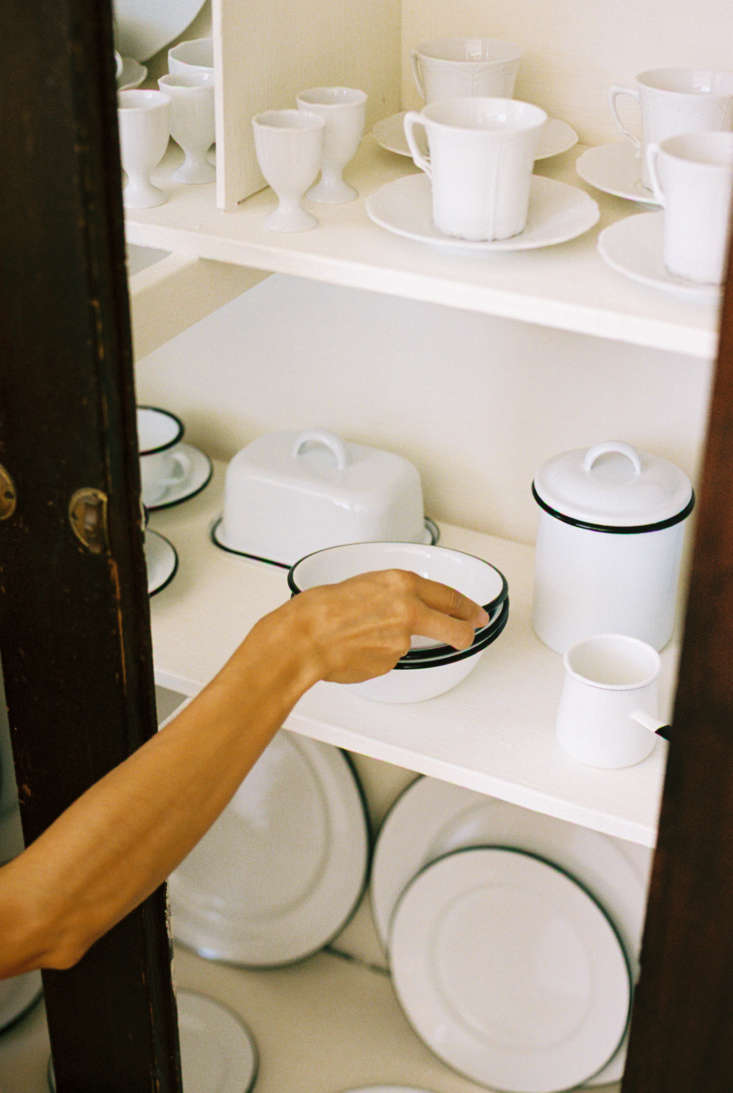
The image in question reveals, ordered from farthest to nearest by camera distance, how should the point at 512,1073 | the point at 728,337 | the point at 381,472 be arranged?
1. the point at 512,1073
2. the point at 381,472
3. the point at 728,337

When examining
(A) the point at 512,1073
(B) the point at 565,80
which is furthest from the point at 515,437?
(A) the point at 512,1073

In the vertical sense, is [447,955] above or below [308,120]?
below

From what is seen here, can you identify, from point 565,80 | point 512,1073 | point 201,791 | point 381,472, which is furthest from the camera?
point 512,1073

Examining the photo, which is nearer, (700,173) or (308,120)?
(700,173)

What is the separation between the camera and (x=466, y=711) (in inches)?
42.9

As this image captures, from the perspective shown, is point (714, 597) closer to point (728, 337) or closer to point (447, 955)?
point (728, 337)

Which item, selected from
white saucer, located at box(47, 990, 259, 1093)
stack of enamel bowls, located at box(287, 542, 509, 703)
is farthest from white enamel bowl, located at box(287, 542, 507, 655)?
white saucer, located at box(47, 990, 259, 1093)

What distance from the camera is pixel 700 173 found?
78cm

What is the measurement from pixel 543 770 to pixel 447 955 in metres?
0.62

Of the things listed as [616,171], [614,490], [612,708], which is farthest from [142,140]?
[612,708]

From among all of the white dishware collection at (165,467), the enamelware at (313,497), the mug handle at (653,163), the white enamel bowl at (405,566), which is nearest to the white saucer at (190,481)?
the white dishware collection at (165,467)

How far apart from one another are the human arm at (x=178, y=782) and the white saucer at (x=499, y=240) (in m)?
0.27

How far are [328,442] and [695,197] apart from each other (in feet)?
1.80

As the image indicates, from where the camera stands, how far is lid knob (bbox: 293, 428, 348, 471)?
1.27 metres
